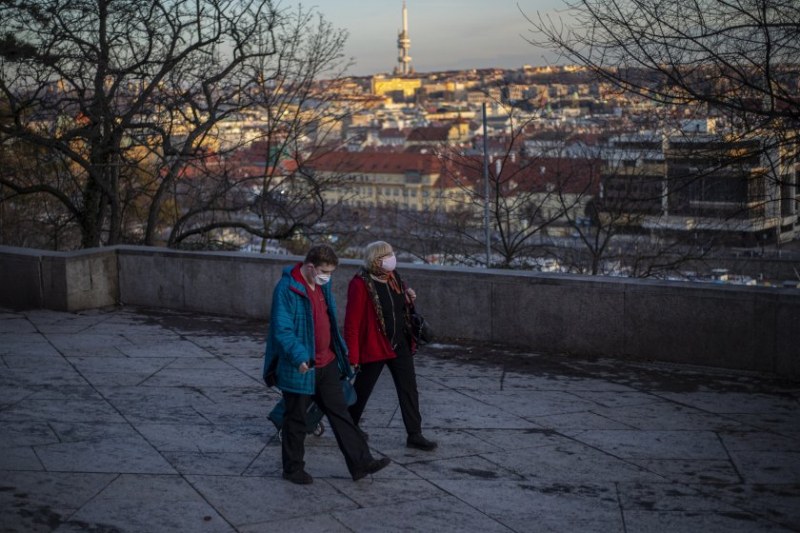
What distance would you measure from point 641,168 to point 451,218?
7131 millimetres

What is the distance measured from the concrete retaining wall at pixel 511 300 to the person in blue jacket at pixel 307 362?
420cm

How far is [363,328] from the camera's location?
6574 mm

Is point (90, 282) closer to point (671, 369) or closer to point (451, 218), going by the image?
point (671, 369)

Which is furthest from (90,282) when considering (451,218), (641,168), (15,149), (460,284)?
(451,218)

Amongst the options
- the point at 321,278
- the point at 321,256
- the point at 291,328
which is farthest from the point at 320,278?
the point at 291,328

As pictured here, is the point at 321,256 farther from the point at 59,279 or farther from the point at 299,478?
the point at 59,279

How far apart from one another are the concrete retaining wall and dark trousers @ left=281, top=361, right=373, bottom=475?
433 cm

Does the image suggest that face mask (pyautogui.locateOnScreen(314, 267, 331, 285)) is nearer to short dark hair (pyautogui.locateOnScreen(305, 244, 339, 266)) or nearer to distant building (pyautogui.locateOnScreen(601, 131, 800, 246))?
short dark hair (pyautogui.locateOnScreen(305, 244, 339, 266))

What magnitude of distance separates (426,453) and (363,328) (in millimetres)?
945

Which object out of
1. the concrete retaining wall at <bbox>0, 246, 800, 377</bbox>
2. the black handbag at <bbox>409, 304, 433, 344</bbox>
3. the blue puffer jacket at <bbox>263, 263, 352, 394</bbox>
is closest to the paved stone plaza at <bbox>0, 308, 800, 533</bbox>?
the concrete retaining wall at <bbox>0, 246, 800, 377</bbox>

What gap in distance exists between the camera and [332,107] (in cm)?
1962

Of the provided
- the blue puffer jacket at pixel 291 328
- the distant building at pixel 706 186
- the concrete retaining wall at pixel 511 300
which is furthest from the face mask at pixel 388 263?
the concrete retaining wall at pixel 511 300

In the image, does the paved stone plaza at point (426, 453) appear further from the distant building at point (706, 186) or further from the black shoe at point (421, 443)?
the distant building at point (706, 186)

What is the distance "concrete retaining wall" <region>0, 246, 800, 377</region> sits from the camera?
9227 mm
